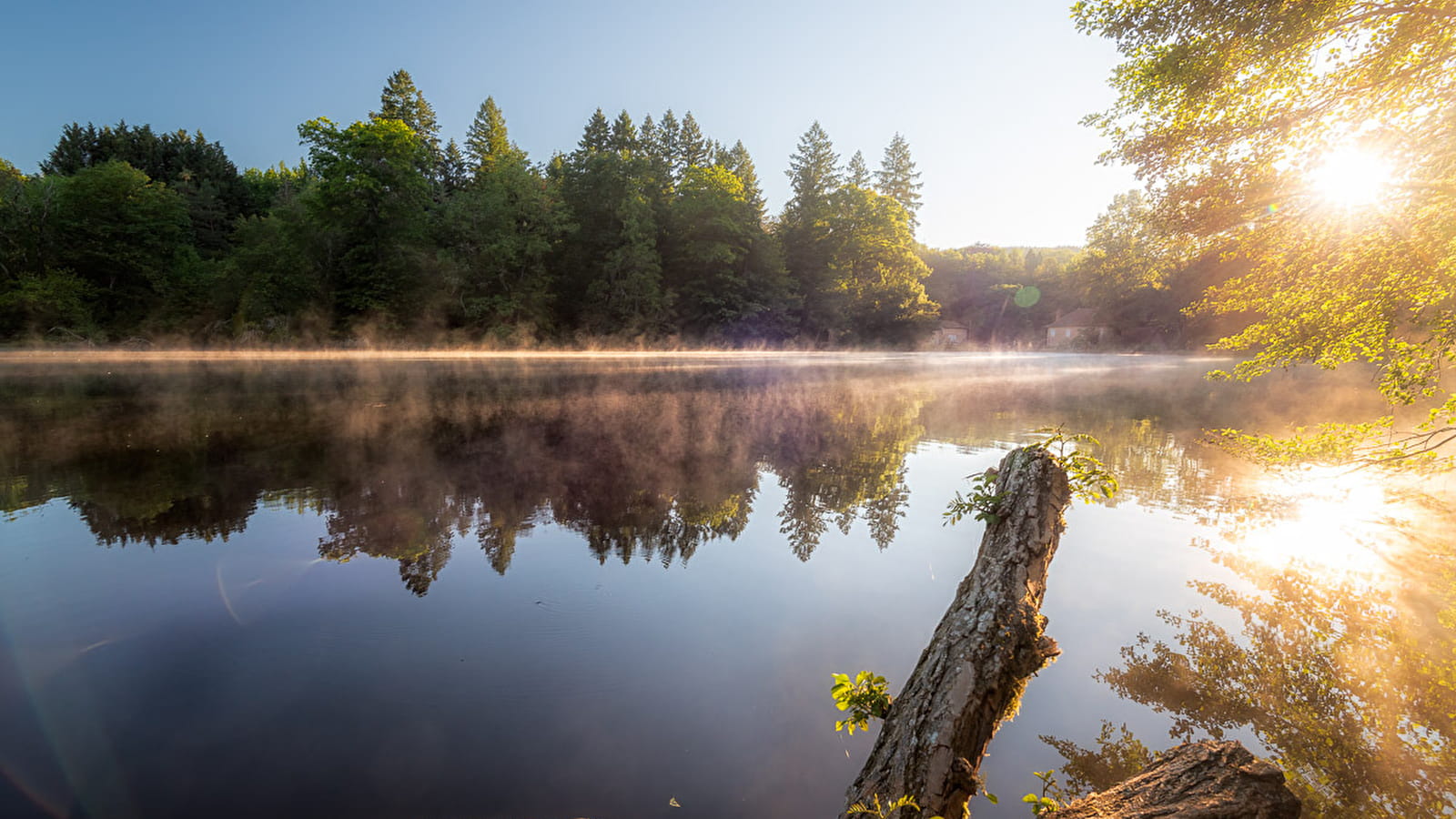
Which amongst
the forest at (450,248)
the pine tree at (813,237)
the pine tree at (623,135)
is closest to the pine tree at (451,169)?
the forest at (450,248)

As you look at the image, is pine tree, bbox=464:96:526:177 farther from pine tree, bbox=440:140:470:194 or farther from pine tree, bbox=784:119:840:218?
pine tree, bbox=784:119:840:218

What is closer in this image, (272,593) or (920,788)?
(920,788)

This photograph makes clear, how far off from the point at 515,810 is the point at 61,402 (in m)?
16.3

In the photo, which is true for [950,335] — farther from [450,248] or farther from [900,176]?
[450,248]

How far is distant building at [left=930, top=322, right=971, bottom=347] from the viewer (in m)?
70.8

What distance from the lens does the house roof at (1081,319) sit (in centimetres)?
6938

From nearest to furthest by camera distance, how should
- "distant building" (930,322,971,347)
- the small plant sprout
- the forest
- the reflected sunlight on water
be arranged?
the small plant sprout
the reflected sunlight on water
the forest
"distant building" (930,322,971,347)

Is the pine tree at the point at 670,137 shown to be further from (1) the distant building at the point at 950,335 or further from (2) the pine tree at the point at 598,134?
(1) the distant building at the point at 950,335

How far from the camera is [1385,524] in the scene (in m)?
6.25

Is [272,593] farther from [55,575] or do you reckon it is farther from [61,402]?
[61,402]

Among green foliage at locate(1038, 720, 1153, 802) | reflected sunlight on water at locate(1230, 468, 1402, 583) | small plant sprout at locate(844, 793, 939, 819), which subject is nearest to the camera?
small plant sprout at locate(844, 793, 939, 819)

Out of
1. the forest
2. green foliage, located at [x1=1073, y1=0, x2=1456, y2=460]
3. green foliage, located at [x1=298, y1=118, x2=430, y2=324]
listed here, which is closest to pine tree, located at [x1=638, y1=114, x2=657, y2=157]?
the forest

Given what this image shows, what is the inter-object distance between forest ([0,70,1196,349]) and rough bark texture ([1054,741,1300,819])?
19016 mm

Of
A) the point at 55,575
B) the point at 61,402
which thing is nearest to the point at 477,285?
the point at 61,402
